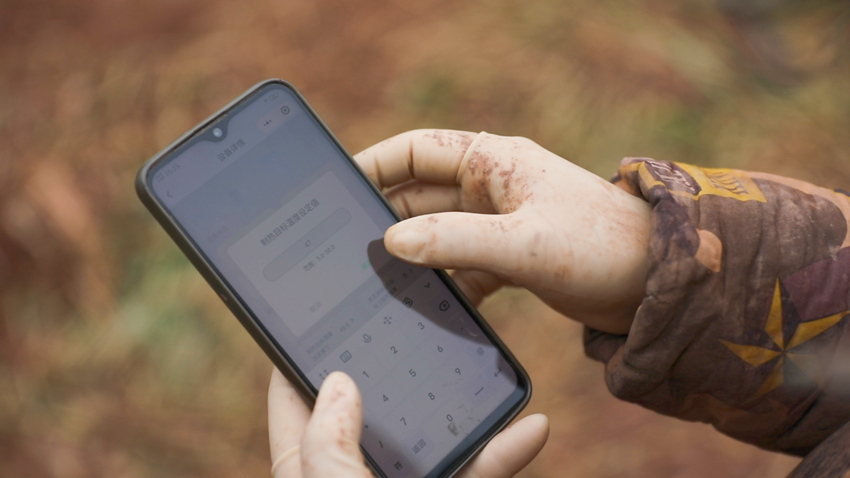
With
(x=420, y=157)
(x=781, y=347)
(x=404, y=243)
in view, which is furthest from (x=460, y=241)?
(x=781, y=347)

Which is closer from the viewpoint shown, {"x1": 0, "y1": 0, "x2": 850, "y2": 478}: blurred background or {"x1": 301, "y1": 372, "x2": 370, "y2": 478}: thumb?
{"x1": 301, "y1": 372, "x2": 370, "y2": 478}: thumb

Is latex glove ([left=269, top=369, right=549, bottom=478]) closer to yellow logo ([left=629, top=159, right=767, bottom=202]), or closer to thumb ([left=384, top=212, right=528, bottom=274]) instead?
thumb ([left=384, top=212, right=528, bottom=274])

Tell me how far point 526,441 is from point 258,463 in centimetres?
55

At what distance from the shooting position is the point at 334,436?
49 cm

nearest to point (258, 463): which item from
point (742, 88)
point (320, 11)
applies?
point (320, 11)

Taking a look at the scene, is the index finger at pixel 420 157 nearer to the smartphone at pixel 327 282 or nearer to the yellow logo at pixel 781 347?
the smartphone at pixel 327 282

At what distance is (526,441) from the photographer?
0.60 metres

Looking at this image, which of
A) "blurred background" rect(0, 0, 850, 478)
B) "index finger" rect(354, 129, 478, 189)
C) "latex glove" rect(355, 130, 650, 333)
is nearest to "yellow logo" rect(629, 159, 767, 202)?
"latex glove" rect(355, 130, 650, 333)

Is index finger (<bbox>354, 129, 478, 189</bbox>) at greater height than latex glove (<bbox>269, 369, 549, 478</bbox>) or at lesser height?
greater

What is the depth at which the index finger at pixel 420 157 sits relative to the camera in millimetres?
690

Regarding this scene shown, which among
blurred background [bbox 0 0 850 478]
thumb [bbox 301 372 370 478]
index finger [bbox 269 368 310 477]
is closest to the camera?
thumb [bbox 301 372 370 478]

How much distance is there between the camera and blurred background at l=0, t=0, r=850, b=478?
96 centimetres

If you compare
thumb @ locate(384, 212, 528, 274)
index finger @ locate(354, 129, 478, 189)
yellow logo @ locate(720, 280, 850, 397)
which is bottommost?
yellow logo @ locate(720, 280, 850, 397)

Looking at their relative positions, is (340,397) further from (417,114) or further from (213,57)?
(213,57)
